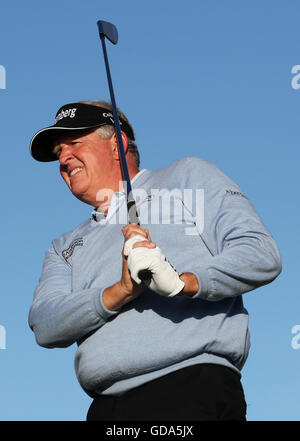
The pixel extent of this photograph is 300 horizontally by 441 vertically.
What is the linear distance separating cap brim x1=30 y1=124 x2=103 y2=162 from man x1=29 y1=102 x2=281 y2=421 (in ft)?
2.41

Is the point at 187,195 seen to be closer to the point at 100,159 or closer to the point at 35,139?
the point at 100,159

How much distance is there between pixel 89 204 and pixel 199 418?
71.3 inches

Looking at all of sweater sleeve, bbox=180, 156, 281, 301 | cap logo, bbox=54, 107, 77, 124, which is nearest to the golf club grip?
sweater sleeve, bbox=180, 156, 281, 301

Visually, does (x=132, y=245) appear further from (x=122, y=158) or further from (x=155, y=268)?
(x=122, y=158)

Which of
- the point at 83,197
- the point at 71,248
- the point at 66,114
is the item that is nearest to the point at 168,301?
the point at 71,248

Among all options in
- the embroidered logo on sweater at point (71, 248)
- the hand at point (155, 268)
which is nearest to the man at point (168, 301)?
the hand at point (155, 268)

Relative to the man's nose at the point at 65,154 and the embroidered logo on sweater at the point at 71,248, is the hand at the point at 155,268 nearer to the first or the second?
the embroidered logo on sweater at the point at 71,248

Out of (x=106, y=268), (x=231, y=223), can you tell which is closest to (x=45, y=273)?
(x=106, y=268)

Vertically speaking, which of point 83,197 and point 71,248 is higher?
point 83,197

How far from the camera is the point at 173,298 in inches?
162

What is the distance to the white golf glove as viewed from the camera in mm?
3547

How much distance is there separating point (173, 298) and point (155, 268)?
0.61 meters

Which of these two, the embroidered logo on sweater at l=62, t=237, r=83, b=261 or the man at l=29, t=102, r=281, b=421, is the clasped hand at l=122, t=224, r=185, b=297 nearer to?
the man at l=29, t=102, r=281, b=421

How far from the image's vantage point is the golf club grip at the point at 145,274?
3.60 m
